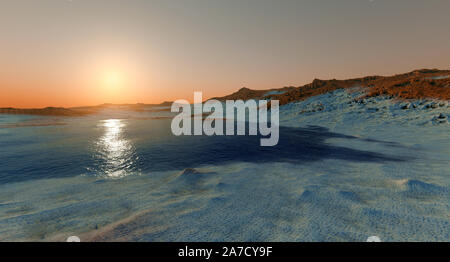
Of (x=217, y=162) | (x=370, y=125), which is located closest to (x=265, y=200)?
(x=217, y=162)

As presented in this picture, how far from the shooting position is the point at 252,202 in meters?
4.52

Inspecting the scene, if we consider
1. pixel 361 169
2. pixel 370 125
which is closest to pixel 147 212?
pixel 361 169

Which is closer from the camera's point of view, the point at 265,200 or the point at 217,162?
the point at 265,200

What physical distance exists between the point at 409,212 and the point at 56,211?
6983mm

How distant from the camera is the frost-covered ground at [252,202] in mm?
3320

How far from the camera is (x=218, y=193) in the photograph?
5.10 metres

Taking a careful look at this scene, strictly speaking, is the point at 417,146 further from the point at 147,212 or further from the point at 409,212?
the point at 147,212

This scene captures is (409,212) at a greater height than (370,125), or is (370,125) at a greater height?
(370,125)

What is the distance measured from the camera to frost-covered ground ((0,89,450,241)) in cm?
332
